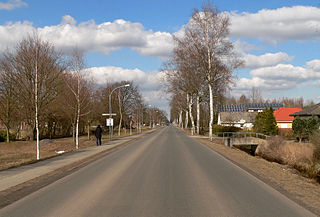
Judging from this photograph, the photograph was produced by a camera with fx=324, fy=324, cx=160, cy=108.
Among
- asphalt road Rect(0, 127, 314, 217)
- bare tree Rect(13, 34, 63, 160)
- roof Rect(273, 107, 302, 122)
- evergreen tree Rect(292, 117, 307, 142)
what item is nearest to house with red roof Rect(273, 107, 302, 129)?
roof Rect(273, 107, 302, 122)

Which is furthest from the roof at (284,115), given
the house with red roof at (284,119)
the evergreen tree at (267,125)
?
the evergreen tree at (267,125)

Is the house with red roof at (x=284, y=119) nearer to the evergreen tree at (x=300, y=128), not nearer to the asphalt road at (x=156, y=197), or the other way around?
the evergreen tree at (x=300, y=128)

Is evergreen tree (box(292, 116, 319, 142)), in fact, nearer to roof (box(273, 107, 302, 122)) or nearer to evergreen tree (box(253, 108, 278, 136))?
evergreen tree (box(253, 108, 278, 136))

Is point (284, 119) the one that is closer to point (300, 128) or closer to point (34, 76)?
point (300, 128)

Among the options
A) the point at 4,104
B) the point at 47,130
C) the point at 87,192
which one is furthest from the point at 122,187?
A: the point at 47,130

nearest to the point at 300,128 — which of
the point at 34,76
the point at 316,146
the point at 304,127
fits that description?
the point at 304,127

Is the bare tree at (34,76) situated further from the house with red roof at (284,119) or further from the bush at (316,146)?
the house with red roof at (284,119)

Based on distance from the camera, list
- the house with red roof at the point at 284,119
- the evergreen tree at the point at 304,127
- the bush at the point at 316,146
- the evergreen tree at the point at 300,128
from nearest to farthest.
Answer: the bush at the point at 316,146 → the evergreen tree at the point at 304,127 → the evergreen tree at the point at 300,128 → the house with red roof at the point at 284,119

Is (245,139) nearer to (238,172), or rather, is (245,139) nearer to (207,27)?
(207,27)

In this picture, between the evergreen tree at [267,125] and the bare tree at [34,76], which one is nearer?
the bare tree at [34,76]

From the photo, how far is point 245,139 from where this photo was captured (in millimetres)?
36469

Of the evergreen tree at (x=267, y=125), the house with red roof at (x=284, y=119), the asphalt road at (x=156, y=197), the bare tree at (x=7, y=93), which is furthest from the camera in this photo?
the house with red roof at (x=284, y=119)

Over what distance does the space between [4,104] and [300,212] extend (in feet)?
119

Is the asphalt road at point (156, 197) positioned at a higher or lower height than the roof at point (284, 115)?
lower
